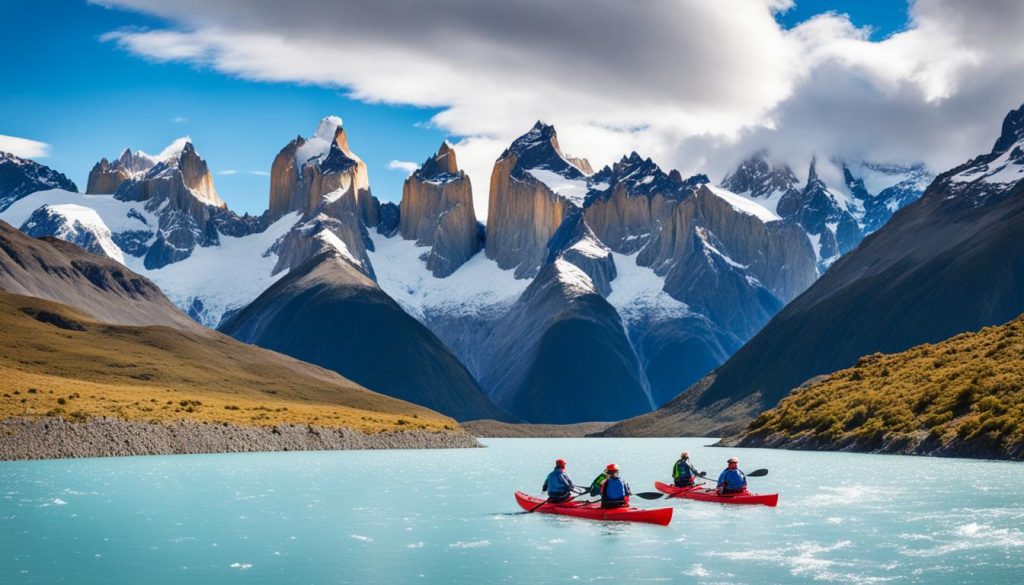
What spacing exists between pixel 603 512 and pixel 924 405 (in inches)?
2497

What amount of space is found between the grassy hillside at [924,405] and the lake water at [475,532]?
10.6 metres

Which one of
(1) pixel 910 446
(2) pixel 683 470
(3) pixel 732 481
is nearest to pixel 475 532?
(3) pixel 732 481

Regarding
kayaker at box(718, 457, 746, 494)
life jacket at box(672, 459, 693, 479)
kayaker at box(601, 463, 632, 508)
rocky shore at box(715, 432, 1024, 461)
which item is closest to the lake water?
kayaker at box(601, 463, 632, 508)

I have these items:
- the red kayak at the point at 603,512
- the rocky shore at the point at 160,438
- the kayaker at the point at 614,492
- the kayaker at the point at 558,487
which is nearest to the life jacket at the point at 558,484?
the kayaker at the point at 558,487

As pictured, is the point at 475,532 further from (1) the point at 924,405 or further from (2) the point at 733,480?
(1) the point at 924,405

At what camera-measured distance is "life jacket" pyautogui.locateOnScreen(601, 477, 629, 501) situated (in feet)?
191

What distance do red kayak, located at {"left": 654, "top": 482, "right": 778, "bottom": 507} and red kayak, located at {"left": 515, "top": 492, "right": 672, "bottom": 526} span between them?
988 centimetres

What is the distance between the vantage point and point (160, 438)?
121 m

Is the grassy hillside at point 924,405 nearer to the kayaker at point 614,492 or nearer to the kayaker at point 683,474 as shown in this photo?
the kayaker at point 683,474

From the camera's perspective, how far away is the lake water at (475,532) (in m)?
42.8

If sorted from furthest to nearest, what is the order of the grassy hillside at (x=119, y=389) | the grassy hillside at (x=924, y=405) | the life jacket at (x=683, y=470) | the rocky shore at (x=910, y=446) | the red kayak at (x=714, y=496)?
the grassy hillside at (x=119, y=389)
the grassy hillside at (x=924, y=405)
the rocky shore at (x=910, y=446)
the life jacket at (x=683, y=470)
the red kayak at (x=714, y=496)

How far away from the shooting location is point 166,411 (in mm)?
133000

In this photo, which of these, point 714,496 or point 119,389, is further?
point 119,389

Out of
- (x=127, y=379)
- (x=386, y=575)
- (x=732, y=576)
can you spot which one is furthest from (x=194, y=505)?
(x=127, y=379)
